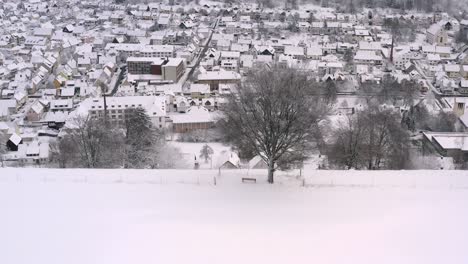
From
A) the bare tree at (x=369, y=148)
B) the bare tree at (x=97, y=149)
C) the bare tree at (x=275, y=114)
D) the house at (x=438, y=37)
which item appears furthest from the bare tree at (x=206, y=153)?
the house at (x=438, y=37)

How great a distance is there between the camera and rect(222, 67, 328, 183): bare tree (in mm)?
4773

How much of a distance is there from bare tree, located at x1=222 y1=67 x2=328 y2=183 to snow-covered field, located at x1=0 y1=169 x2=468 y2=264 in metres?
0.40

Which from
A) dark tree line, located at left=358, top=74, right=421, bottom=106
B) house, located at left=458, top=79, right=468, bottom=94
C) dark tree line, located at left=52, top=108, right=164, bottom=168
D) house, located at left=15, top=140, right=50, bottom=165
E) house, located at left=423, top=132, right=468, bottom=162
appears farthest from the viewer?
house, located at left=458, top=79, right=468, bottom=94

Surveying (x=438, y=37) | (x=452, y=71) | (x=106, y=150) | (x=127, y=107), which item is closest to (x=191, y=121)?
(x=127, y=107)

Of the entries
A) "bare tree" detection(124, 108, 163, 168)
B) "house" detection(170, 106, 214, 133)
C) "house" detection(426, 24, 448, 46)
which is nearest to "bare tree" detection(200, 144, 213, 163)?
"bare tree" detection(124, 108, 163, 168)

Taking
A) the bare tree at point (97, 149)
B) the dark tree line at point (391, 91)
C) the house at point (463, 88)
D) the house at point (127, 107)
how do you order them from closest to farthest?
the bare tree at point (97, 149) → the house at point (127, 107) → the dark tree line at point (391, 91) → the house at point (463, 88)

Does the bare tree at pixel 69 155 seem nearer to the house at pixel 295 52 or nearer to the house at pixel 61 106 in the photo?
the house at pixel 61 106

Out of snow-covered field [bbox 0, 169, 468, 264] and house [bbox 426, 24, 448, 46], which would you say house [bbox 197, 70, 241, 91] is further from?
snow-covered field [bbox 0, 169, 468, 264]

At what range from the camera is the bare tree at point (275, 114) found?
4.77 metres

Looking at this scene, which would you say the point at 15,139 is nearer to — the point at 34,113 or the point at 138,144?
the point at 34,113

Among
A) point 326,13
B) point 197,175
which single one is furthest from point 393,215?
point 326,13

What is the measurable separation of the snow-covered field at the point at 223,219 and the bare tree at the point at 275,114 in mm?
399

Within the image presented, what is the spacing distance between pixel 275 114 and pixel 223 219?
3.91 feet

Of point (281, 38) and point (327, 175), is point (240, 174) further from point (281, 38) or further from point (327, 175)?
point (281, 38)
